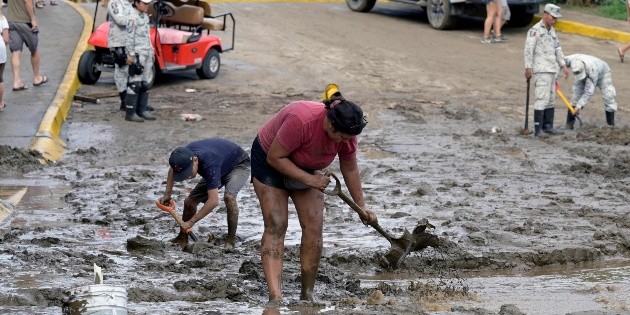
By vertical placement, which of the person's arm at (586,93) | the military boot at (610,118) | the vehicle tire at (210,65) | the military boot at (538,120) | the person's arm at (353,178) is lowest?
the vehicle tire at (210,65)

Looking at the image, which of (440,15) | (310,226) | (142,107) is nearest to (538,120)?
(142,107)

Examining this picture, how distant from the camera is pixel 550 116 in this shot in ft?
48.0

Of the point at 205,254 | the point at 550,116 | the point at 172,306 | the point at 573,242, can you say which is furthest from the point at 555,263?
the point at 550,116

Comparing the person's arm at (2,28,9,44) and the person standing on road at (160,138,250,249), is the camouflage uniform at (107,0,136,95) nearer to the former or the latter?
the person's arm at (2,28,9,44)

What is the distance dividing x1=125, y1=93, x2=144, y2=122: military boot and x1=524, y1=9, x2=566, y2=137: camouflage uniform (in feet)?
16.1

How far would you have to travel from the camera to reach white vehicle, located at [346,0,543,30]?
21.9m

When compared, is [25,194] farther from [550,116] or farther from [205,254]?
[550,116]

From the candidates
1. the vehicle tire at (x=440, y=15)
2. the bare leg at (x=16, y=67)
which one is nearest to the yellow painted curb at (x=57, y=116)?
the bare leg at (x=16, y=67)

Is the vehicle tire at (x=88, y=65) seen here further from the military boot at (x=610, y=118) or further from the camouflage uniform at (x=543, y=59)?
the military boot at (x=610, y=118)

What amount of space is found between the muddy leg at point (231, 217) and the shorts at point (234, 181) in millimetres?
55

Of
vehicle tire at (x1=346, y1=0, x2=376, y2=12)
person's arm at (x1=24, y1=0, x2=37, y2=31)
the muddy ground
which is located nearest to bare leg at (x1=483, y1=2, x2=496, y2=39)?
the muddy ground

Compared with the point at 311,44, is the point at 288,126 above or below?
above

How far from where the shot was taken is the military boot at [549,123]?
14.6 meters

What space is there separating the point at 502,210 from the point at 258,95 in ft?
23.4
